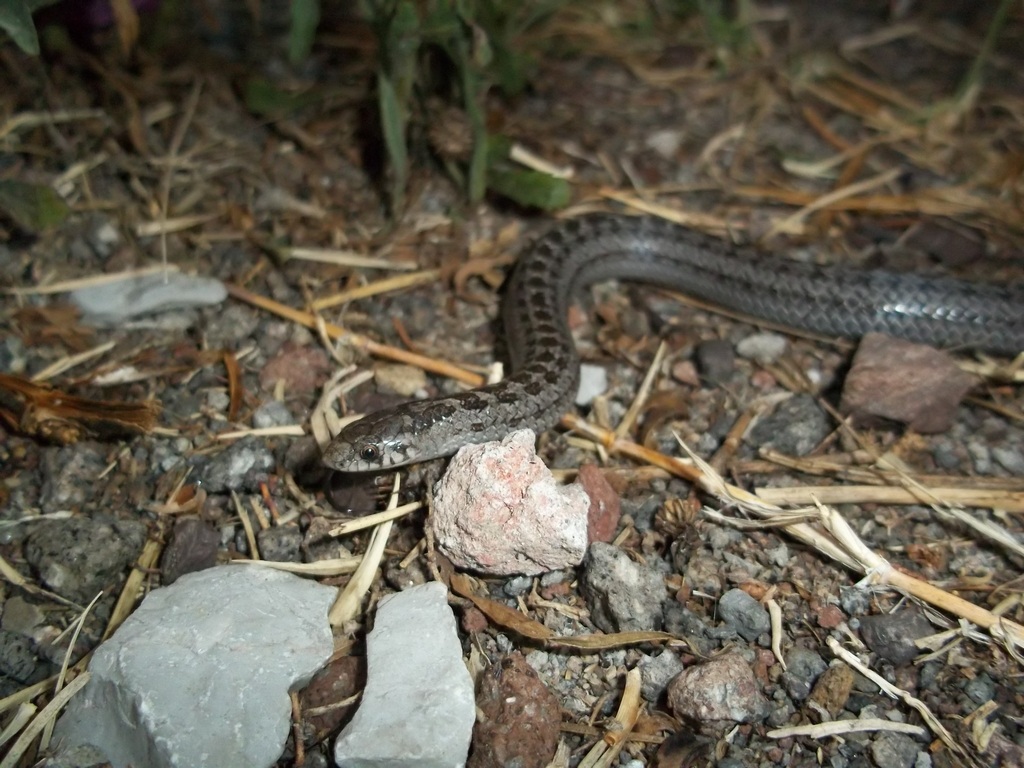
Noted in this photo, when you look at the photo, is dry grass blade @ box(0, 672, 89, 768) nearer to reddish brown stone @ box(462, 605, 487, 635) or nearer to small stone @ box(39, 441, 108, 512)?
small stone @ box(39, 441, 108, 512)

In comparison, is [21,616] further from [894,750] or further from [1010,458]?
[1010,458]

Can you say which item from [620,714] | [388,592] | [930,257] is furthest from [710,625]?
[930,257]

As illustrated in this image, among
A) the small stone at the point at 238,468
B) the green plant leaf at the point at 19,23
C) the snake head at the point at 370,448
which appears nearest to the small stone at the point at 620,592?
the snake head at the point at 370,448

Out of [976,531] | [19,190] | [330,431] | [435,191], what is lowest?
[976,531]

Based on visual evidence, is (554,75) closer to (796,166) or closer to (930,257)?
(796,166)

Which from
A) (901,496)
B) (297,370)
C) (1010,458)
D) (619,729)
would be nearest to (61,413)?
(297,370)

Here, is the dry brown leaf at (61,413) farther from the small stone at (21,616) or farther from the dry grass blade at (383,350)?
the dry grass blade at (383,350)

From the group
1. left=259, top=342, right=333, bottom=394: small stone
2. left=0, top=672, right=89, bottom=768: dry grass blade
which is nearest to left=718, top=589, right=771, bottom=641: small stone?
left=259, top=342, right=333, bottom=394: small stone
